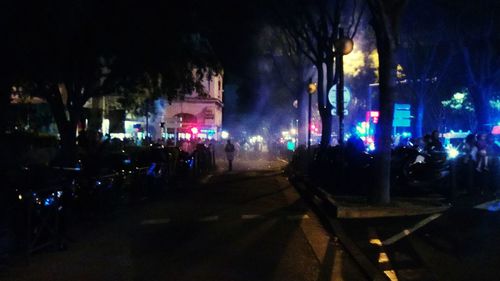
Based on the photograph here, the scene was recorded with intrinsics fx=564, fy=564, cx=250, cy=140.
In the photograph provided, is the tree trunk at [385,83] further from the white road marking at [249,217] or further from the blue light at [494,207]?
the white road marking at [249,217]

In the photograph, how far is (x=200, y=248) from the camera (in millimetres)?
8969

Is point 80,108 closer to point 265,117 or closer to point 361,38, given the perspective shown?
point 361,38

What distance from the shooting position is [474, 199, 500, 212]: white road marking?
10884mm

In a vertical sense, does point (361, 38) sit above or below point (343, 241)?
above

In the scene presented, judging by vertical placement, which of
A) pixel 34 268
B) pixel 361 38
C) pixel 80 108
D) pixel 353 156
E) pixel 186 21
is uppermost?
pixel 361 38

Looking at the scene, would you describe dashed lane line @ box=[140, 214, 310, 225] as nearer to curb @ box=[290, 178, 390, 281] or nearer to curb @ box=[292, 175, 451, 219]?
curb @ box=[290, 178, 390, 281]

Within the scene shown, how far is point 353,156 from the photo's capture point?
15445 mm

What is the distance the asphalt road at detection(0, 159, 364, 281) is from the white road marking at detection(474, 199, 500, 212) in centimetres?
322

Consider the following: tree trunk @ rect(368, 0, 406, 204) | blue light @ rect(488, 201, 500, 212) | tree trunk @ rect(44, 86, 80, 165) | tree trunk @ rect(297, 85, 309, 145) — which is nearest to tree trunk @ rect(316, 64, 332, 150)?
tree trunk @ rect(44, 86, 80, 165)

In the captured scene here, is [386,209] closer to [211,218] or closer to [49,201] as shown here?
[211,218]

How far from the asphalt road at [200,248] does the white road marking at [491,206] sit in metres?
3.22

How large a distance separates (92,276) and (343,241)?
13.3 feet

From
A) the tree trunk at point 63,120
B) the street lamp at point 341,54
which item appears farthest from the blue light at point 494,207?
the tree trunk at point 63,120

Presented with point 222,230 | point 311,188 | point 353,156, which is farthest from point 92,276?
point 311,188
